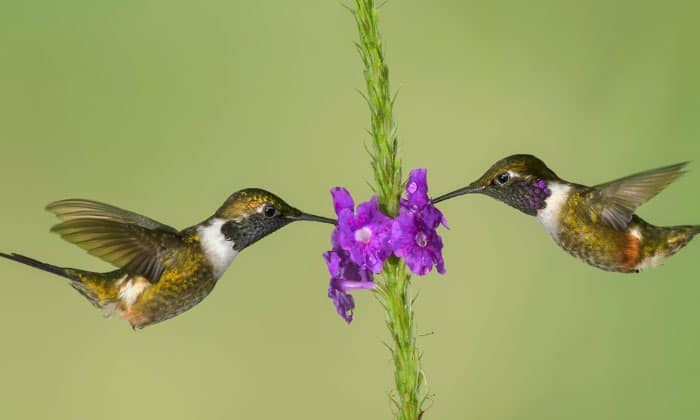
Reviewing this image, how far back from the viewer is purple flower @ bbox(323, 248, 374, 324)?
1.94 m

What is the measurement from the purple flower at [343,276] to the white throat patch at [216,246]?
364 mm

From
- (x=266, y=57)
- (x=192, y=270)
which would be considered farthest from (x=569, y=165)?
(x=192, y=270)

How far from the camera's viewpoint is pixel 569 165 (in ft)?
15.1

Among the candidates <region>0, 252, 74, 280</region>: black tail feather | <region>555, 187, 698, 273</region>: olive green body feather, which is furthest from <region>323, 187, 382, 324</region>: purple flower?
<region>0, 252, 74, 280</region>: black tail feather

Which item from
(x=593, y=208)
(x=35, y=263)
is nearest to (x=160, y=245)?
(x=35, y=263)

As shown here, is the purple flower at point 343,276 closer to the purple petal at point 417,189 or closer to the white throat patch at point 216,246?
the purple petal at point 417,189

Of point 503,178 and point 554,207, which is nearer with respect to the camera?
point 503,178

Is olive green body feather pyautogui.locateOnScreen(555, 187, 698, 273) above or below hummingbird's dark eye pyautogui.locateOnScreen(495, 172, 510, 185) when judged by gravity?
below

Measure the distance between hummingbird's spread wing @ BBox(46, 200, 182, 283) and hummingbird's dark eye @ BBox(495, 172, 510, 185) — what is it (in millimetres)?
923

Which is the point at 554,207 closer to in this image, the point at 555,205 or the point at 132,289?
the point at 555,205

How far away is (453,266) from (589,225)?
2.23 m

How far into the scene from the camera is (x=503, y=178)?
2.09 metres

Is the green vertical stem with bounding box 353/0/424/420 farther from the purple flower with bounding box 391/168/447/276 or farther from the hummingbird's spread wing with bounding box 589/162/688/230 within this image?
the hummingbird's spread wing with bounding box 589/162/688/230

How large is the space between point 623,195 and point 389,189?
2.67 feet
